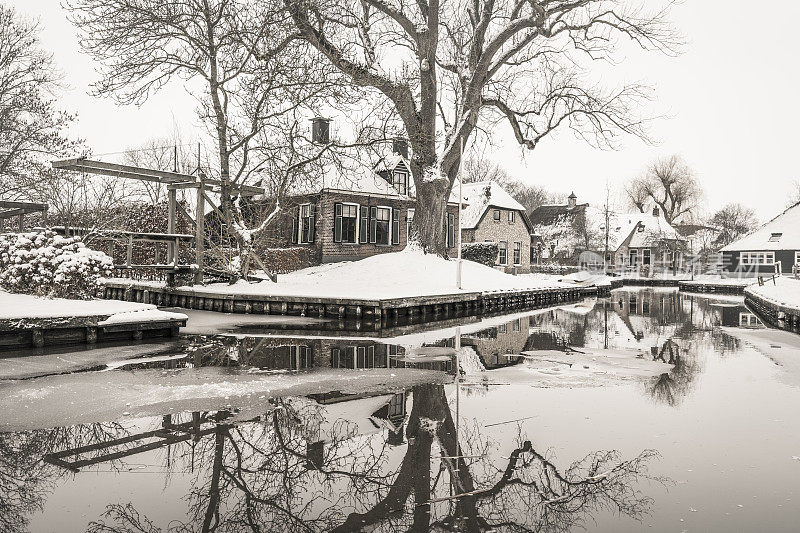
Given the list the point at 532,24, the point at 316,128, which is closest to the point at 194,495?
the point at 532,24

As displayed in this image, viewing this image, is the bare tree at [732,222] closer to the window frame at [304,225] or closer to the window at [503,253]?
the window at [503,253]

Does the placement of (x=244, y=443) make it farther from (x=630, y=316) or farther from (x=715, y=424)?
(x=630, y=316)

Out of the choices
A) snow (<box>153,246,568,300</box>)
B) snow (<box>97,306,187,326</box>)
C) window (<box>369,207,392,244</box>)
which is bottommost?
snow (<box>97,306,187,326</box>)

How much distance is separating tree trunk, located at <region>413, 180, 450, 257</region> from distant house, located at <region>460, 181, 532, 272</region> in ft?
62.2

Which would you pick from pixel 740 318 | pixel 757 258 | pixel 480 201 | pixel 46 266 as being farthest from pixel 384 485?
pixel 757 258

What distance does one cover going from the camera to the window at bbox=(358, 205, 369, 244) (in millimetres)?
30688

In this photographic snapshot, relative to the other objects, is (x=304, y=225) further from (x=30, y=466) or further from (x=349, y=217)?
(x=30, y=466)

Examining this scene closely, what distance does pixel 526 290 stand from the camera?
23531 mm

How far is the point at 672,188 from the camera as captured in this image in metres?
69.2

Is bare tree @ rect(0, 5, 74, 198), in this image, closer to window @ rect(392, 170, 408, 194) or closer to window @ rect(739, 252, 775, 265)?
window @ rect(392, 170, 408, 194)

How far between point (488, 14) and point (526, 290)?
10.8 metres

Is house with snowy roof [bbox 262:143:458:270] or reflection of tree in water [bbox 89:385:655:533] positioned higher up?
house with snowy roof [bbox 262:143:458:270]

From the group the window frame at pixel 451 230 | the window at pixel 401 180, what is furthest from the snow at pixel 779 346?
the window frame at pixel 451 230

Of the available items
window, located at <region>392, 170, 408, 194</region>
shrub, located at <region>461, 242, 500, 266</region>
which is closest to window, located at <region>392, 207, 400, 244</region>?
window, located at <region>392, 170, 408, 194</region>
